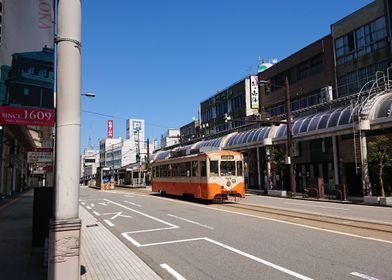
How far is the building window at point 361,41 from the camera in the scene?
108 feet

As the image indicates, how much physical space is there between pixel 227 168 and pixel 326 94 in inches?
742

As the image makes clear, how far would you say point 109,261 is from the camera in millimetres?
8766

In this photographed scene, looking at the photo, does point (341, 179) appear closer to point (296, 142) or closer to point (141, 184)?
point (296, 142)

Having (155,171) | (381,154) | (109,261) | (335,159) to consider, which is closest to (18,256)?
(109,261)

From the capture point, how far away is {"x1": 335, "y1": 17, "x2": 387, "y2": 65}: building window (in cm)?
3288

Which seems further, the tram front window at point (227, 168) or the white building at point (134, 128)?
the white building at point (134, 128)

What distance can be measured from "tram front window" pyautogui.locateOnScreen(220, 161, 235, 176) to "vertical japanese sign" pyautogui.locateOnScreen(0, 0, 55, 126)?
1489cm

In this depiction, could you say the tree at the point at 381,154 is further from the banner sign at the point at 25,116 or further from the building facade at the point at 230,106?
the banner sign at the point at 25,116

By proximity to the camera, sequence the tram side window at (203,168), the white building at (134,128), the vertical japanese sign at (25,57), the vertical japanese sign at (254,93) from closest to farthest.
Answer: the vertical japanese sign at (25,57) → the tram side window at (203,168) → the vertical japanese sign at (254,93) → the white building at (134,128)

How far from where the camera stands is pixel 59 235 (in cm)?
490

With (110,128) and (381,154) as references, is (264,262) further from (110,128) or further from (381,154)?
(110,128)

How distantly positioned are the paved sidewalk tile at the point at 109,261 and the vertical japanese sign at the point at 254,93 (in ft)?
130

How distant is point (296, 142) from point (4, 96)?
102ft

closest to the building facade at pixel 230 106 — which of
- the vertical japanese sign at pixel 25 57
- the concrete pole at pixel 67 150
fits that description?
the vertical japanese sign at pixel 25 57
